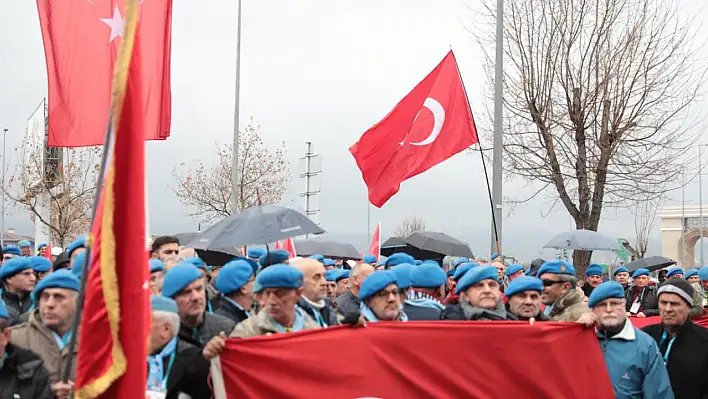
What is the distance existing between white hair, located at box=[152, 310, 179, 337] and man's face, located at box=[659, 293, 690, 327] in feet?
12.1

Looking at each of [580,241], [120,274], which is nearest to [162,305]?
[120,274]

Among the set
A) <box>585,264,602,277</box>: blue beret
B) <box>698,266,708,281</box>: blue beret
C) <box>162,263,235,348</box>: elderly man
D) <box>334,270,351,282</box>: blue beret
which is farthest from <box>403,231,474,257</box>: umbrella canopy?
<box>162,263,235,348</box>: elderly man

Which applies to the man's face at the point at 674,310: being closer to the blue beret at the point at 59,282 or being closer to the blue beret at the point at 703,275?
the blue beret at the point at 59,282

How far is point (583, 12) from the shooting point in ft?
73.6

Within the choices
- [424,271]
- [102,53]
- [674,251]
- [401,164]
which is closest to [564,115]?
[401,164]

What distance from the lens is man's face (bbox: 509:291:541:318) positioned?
6715 mm

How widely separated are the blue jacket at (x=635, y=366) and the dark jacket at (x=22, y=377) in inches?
148

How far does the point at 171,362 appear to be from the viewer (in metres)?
5.14

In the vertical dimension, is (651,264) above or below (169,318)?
below

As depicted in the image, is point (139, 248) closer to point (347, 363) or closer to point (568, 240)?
point (347, 363)

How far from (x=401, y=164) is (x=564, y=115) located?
1117cm

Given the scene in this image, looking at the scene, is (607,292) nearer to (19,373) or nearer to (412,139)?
(19,373)

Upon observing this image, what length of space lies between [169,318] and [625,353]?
10.5 ft

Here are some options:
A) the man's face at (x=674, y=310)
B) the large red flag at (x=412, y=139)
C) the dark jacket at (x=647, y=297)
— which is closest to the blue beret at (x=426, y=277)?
the man's face at (x=674, y=310)
